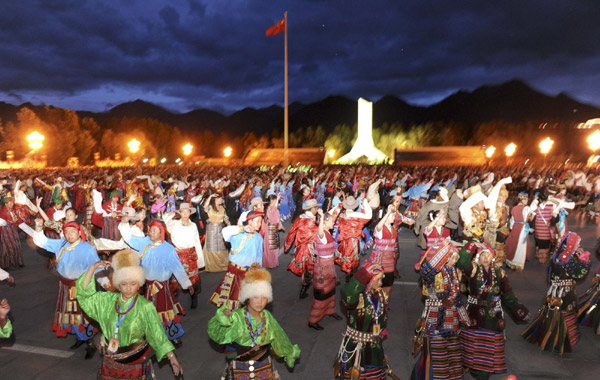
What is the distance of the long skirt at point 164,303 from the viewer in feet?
19.2

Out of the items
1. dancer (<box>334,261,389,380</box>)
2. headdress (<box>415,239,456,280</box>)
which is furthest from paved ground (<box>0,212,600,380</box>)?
headdress (<box>415,239,456,280</box>)

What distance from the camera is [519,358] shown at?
557cm

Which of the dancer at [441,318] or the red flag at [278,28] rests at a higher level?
the red flag at [278,28]

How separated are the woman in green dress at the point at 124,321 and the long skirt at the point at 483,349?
327 cm

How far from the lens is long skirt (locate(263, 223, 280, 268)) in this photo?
9.84m

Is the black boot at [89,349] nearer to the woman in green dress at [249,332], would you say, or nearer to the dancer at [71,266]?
the dancer at [71,266]

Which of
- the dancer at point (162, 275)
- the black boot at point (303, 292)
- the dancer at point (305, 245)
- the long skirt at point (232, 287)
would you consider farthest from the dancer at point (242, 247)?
the black boot at point (303, 292)

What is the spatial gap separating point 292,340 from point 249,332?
296 centimetres

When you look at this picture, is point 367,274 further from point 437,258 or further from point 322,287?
point 322,287

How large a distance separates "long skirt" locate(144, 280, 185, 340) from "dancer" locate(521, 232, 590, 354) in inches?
205

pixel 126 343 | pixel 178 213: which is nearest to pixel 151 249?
pixel 178 213

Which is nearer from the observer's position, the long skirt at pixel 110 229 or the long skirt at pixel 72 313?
the long skirt at pixel 72 313

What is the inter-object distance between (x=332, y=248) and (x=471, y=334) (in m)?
2.55

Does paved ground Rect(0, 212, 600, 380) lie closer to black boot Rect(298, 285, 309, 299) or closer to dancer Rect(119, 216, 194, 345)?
black boot Rect(298, 285, 309, 299)
